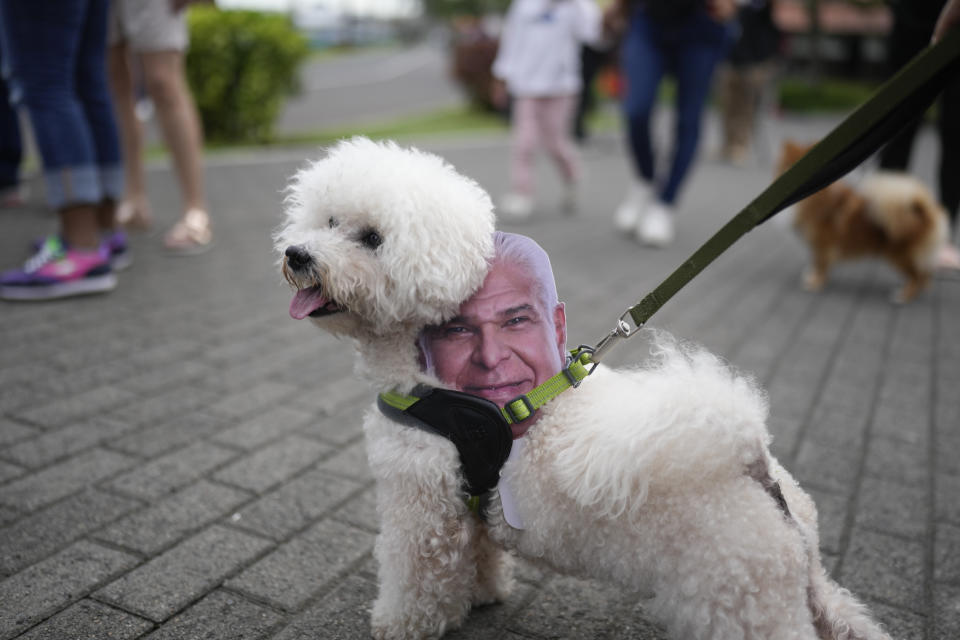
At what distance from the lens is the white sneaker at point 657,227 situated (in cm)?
657

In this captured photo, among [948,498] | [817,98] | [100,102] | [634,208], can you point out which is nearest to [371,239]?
[948,498]

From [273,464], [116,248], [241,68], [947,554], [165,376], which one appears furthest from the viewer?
[241,68]

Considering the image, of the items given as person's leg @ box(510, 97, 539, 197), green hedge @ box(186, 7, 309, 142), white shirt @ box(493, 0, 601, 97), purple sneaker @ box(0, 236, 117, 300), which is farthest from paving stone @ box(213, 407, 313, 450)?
green hedge @ box(186, 7, 309, 142)

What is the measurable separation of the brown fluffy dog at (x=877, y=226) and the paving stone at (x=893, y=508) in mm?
2843

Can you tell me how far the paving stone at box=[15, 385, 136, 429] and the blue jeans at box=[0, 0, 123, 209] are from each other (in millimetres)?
1486

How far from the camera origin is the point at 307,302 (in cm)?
175

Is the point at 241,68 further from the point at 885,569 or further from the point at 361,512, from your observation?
the point at 885,569

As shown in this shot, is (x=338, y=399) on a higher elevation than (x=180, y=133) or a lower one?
lower

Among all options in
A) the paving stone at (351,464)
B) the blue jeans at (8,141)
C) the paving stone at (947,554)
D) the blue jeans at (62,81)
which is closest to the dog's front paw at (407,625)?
the paving stone at (351,464)

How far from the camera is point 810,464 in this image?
301cm

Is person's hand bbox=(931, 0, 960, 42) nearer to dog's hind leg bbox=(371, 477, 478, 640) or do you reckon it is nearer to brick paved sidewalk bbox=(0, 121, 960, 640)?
brick paved sidewalk bbox=(0, 121, 960, 640)

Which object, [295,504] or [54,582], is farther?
[295,504]

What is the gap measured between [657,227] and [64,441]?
495cm

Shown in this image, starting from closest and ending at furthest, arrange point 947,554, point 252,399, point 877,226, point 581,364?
point 581,364, point 947,554, point 252,399, point 877,226
